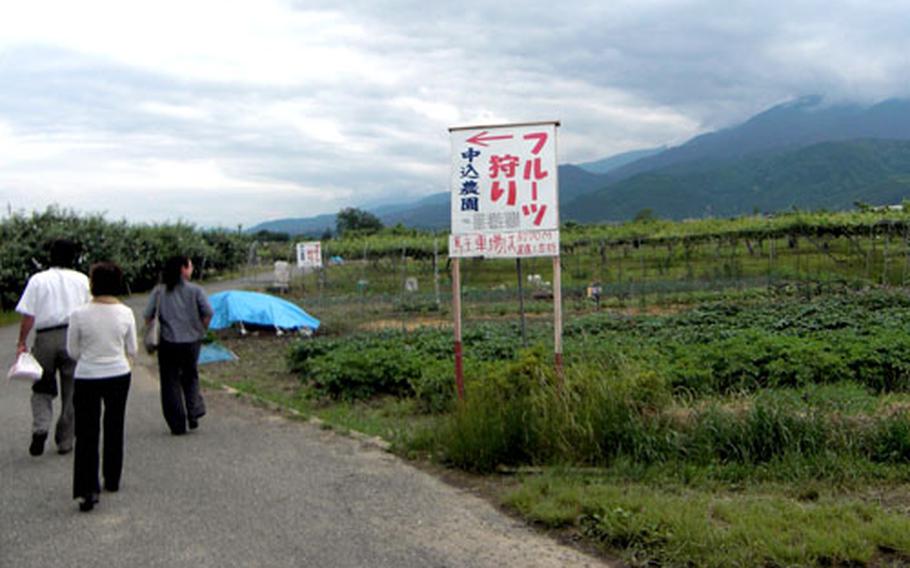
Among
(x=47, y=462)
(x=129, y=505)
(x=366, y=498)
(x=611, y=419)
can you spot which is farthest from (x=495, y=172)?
(x=47, y=462)

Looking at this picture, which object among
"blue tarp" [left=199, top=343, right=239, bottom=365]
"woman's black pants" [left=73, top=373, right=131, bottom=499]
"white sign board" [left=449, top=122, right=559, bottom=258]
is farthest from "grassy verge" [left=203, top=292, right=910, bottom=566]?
"blue tarp" [left=199, top=343, right=239, bottom=365]

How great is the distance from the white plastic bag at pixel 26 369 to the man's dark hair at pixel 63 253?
771 millimetres

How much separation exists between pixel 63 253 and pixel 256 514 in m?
2.96

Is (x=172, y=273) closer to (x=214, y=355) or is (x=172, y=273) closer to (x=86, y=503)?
(x=86, y=503)

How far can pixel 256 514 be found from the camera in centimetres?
499

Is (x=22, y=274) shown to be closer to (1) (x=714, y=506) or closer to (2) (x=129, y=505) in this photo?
(2) (x=129, y=505)

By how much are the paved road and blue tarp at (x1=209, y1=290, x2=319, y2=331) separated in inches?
360

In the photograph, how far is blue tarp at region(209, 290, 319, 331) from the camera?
643 inches

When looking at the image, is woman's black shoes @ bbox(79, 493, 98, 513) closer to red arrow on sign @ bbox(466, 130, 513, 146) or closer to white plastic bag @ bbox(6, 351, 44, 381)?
white plastic bag @ bbox(6, 351, 44, 381)

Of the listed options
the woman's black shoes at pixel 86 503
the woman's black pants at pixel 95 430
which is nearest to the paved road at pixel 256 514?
the woman's black shoes at pixel 86 503

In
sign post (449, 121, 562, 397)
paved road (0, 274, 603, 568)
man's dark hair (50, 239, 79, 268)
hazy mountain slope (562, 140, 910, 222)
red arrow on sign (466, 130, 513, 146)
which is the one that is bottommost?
paved road (0, 274, 603, 568)

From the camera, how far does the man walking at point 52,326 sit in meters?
6.41

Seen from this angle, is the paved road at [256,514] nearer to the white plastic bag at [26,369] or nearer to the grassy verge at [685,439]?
the grassy verge at [685,439]

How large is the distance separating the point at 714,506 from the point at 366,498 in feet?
7.30
